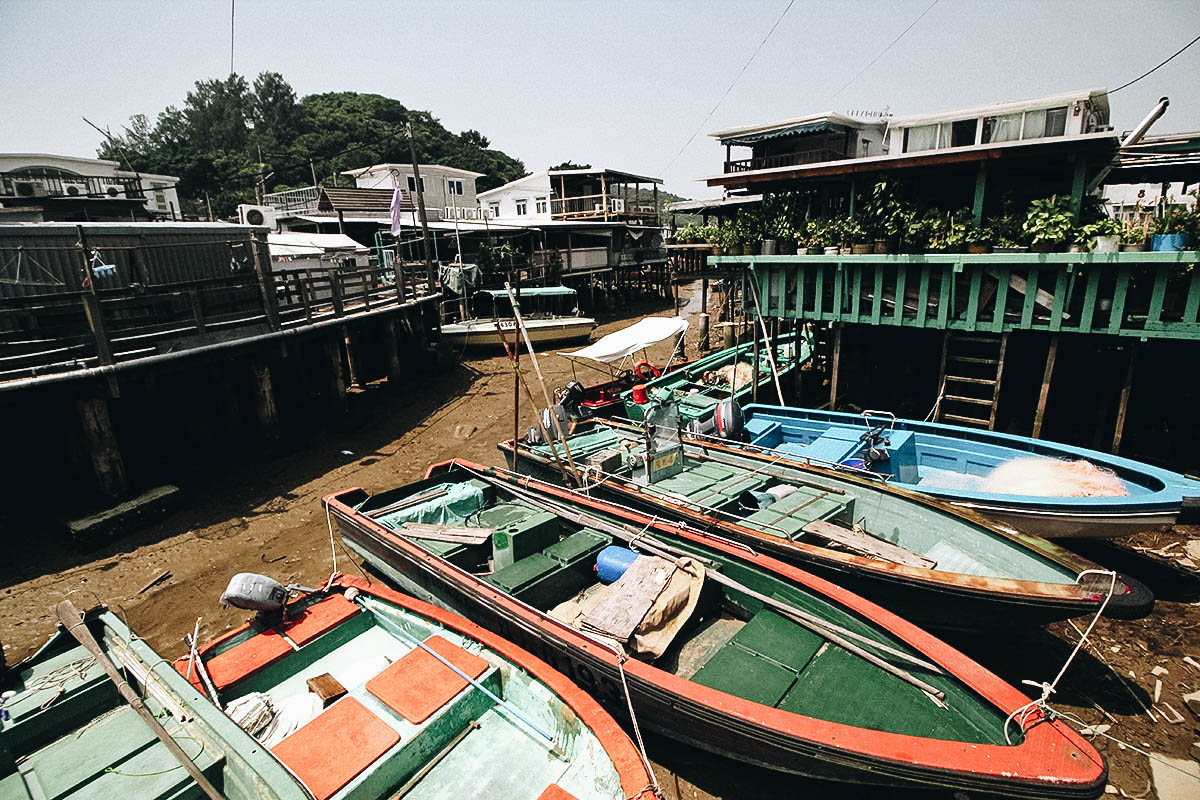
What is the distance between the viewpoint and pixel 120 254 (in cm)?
1267

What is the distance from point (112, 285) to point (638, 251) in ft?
99.4

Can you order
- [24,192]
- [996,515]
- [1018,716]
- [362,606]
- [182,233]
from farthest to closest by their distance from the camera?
[24,192]
[182,233]
[996,515]
[362,606]
[1018,716]

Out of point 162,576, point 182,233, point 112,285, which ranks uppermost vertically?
point 182,233

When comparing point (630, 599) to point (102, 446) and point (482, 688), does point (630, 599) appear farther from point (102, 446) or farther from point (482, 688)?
point (102, 446)

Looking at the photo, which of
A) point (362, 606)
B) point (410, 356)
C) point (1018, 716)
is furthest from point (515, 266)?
point (1018, 716)

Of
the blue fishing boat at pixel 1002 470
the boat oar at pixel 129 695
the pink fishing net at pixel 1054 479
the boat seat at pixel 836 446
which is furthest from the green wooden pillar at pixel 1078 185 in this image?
the boat oar at pixel 129 695

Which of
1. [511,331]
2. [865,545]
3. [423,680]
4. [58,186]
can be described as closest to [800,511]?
[865,545]

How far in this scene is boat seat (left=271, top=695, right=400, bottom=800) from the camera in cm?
411

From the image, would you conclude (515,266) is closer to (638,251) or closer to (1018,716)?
(638,251)

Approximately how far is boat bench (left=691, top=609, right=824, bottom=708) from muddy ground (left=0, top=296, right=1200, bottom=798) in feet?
4.52

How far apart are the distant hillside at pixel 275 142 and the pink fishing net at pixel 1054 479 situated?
5087cm

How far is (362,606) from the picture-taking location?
20.4 feet

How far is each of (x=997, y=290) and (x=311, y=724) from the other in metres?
12.2

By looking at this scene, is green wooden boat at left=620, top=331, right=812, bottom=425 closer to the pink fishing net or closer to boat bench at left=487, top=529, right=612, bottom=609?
the pink fishing net
